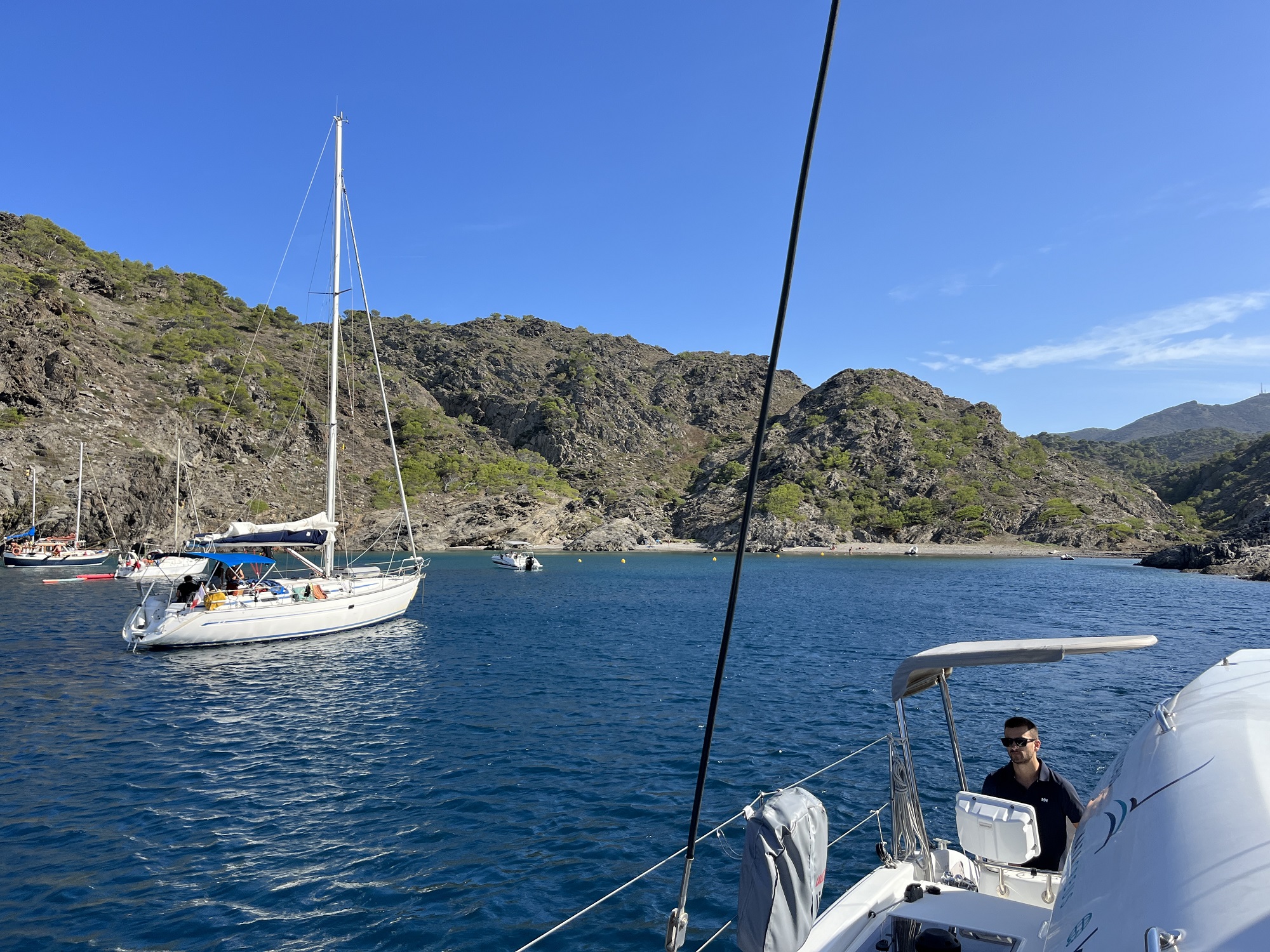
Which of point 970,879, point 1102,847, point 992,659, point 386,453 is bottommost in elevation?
point 970,879

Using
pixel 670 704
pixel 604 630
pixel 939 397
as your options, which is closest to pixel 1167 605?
pixel 604 630

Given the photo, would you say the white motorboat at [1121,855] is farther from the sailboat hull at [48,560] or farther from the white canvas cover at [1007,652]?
the sailboat hull at [48,560]

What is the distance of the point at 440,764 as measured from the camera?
13.3 m

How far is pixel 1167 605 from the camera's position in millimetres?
43969

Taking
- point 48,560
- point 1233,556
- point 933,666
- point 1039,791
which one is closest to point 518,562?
point 48,560

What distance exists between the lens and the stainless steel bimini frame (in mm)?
5566

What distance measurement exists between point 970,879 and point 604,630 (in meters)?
26.3

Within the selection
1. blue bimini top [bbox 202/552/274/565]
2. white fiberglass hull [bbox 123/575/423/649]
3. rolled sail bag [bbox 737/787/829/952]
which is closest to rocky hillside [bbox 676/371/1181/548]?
white fiberglass hull [bbox 123/575/423/649]

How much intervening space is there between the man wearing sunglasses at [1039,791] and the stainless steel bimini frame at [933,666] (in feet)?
1.59

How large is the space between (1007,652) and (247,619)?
82.0ft

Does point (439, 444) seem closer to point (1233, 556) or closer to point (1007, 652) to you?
point (1233, 556)

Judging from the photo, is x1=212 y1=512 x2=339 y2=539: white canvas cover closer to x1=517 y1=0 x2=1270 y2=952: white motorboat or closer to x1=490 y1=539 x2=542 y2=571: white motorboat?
x1=517 y1=0 x2=1270 y2=952: white motorboat

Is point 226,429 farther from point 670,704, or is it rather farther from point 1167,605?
point 1167,605

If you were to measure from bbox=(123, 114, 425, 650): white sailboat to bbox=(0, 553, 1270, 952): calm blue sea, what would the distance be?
83cm
